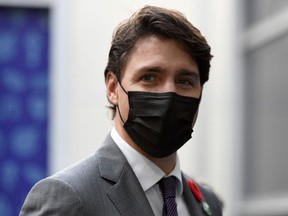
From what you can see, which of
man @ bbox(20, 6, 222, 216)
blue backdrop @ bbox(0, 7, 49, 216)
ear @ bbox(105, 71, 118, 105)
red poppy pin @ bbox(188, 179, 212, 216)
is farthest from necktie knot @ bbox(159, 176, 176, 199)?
blue backdrop @ bbox(0, 7, 49, 216)

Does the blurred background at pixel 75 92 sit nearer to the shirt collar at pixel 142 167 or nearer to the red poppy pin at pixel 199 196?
the red poppy pin at pixel 199 196

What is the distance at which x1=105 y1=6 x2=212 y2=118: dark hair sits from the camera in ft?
11.0

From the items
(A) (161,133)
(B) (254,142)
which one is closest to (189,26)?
(A) (161,133)

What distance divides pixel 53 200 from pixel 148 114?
22.4 inches

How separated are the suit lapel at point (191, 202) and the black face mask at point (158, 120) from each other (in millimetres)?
314

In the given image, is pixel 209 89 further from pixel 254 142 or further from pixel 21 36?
pixel 21 36

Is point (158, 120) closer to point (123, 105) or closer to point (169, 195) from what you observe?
point (123, 105)

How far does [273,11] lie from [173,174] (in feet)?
19.6

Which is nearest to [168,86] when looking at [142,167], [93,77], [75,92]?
[142,167]

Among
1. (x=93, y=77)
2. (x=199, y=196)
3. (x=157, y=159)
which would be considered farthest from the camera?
(x=93, y=77)

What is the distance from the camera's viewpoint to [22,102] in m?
8.95

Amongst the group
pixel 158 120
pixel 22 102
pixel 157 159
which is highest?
pixel 158 120

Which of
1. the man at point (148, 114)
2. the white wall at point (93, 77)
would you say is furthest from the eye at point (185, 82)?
the white wall at point (93, 77)

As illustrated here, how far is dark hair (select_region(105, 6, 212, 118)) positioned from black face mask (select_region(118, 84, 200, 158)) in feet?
0.61
